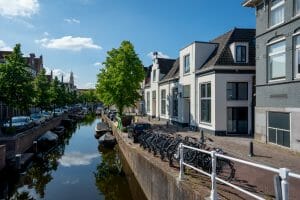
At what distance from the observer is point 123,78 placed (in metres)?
35.2

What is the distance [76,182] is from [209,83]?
12848 mm

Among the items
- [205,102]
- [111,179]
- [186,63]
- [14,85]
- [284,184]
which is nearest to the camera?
[284,184]

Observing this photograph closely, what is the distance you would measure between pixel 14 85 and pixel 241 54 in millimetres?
19625

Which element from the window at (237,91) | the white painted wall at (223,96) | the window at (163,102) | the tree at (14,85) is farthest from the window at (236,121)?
the tree at (14,85)

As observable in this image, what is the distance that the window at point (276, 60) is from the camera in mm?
17031

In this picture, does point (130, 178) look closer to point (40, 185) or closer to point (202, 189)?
point (40, 185)

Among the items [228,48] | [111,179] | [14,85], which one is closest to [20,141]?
[14,85]

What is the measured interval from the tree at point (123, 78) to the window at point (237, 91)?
13.8 meters

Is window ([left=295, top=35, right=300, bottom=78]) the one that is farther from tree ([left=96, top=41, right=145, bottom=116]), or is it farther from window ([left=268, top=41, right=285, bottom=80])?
tree ([left=96, top=41, right=145, bottom=116])

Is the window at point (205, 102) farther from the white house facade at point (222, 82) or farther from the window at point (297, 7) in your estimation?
the window at point (297, 7)

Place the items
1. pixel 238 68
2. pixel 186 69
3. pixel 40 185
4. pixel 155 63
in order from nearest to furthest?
1. pixel 40 185
2. pixel 238 68
3. pixel 186 69
4. pixel 155 63

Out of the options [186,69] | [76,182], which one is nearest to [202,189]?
[76,182]

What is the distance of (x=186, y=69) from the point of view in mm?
31188

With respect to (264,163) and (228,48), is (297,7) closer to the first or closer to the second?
(264,163)
